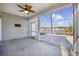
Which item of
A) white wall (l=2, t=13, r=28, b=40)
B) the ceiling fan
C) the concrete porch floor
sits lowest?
the concrete porch floor

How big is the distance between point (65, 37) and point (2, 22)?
1.36 metres

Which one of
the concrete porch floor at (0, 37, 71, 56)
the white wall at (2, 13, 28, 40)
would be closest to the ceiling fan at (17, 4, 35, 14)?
the white wall at (2, 13, 28, 40)

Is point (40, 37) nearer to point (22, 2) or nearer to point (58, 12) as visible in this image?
point (58, 12)

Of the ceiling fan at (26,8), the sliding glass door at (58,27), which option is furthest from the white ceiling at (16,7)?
the sliding glass door at (58,27)

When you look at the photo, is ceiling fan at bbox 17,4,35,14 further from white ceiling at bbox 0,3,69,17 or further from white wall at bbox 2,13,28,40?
white wall at bbox 2,13,28,40

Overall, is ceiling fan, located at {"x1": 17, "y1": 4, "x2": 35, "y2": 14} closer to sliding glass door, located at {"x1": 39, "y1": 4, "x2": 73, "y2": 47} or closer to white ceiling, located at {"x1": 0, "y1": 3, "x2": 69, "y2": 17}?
white ceiling, located at {"x1": 0, "y1": 3, "x2": 69, "y2": 17}

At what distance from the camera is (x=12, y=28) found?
7.88ft

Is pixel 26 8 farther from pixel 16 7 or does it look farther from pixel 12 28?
pixel 12 28

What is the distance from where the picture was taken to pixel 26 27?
245cm

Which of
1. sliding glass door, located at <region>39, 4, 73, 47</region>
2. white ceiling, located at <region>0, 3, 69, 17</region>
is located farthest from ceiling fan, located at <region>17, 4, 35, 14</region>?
sliding glass door, located at <region>39, 4, 73, 47</region>

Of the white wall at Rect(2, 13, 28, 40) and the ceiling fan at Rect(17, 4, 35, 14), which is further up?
the ceiling fan at Rect(17, 4, 35, 14)

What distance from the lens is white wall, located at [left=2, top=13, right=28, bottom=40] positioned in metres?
2.35

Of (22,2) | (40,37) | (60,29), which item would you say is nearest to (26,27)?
(40,37)

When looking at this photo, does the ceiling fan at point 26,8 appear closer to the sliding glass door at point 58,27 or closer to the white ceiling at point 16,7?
the white ceiling at point 16,7
